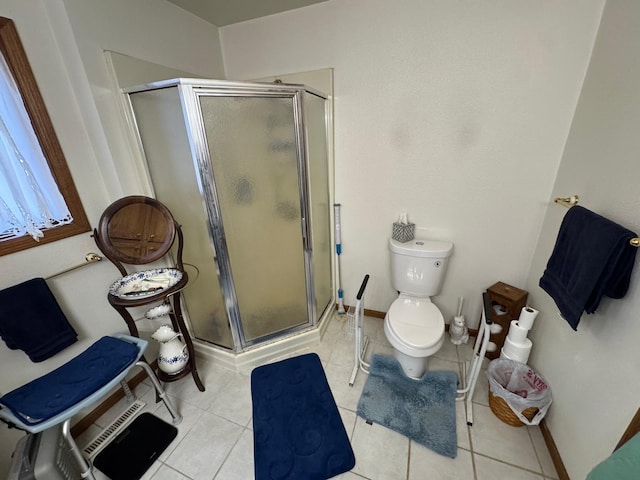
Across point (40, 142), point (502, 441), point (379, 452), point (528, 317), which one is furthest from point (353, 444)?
point (40, 142)

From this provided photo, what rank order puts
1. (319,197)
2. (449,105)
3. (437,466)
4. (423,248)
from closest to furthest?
(437,466) < (449,105) < (423,248) < (319,197)

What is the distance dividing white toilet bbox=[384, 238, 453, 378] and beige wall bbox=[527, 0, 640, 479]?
56 centimetres

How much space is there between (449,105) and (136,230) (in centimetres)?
199

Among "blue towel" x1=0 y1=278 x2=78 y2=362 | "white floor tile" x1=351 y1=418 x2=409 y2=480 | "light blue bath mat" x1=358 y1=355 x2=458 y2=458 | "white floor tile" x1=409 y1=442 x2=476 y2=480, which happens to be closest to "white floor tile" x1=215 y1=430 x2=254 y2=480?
"white floor tile" x1=351 y1=418 x2=409 y2=480

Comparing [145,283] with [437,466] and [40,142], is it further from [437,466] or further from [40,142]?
[437,466]

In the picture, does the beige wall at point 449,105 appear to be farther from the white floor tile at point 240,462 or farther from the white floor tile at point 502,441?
the white floor tile at point 240,462

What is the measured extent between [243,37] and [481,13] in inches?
60.3

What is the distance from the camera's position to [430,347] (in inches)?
56.9

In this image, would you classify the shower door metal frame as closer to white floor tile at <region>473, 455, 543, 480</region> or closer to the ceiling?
the ceiling

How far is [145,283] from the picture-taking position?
1.42m

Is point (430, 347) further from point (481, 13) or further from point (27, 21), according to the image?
point (27, 21)

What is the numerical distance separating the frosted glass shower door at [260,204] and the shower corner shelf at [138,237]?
0.33 metres

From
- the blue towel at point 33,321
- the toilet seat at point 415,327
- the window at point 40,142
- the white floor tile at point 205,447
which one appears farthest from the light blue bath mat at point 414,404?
the window at point 40,142

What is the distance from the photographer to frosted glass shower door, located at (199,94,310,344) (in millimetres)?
1390
